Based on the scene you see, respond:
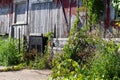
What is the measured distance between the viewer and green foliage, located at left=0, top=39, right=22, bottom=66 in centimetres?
1354

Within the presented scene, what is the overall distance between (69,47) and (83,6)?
149 cm

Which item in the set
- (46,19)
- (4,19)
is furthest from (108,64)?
(4,19)

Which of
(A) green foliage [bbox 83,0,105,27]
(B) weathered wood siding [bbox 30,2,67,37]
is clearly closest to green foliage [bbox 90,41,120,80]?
(A) green foliage [bbox 83,0,105,27]

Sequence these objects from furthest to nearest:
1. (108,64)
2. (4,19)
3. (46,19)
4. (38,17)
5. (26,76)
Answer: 1. (4,19)
2. (38,17)
3. (46,19)
4. (26,76)
5. (108,64)

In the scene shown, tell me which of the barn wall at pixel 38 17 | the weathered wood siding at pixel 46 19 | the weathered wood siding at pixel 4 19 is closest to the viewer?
the barn wall at pixel 38 17

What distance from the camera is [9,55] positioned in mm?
13570

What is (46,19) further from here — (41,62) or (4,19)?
(4,19)

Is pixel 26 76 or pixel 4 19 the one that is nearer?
pixel 26 76

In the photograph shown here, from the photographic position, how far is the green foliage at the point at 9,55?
13539 mm

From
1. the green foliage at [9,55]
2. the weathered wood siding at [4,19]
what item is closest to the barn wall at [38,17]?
the weathered wood siding at [4,19]

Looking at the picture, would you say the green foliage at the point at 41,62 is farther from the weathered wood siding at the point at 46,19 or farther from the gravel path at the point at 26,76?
the gravel path at the point at 26,76

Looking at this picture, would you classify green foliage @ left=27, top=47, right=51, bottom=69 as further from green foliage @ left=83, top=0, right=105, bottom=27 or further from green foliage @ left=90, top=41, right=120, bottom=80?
green foliage @ left=90, top=41, right=120, bottom=80

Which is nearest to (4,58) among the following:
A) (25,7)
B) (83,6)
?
(25,7)

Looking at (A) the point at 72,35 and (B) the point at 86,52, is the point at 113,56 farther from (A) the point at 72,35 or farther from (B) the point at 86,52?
(A) the point at 72,35
